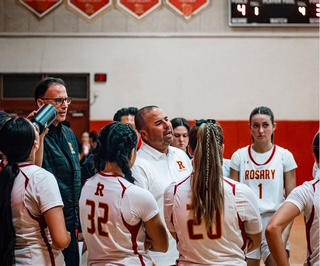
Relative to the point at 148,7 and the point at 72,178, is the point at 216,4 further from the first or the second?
the point at 72,178

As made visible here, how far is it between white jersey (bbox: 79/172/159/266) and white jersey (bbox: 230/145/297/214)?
194 centimetres

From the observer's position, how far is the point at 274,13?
32.8 ft

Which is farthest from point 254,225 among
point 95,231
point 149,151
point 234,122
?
point 234,122

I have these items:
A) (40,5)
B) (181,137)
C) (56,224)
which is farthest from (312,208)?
(40,5)

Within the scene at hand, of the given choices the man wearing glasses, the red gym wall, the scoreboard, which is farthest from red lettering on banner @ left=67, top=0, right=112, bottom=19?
the man wearing glasses

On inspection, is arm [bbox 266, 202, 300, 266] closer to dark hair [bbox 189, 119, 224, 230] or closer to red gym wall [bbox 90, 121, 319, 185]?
dark hair [bbox 189, 119, 224, 230]

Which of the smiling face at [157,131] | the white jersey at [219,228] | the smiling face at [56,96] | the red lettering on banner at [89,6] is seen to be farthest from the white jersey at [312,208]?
the red lettering on banner at [89,6]

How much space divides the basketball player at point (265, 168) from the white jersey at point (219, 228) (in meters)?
1.75

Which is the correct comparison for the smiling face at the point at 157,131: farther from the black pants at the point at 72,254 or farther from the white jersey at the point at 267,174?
the white jersey at the point at 267,174

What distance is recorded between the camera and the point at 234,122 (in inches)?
407

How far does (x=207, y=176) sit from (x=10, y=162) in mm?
902

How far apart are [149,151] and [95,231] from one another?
1000mm

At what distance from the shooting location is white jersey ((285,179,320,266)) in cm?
235

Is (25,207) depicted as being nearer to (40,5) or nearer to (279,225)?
(279,225)
